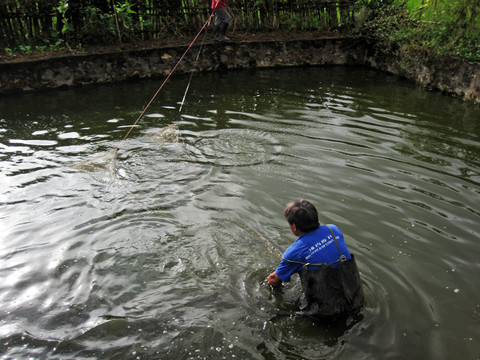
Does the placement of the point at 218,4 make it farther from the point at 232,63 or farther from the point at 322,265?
the point at 322,265

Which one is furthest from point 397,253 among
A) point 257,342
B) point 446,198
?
point 257,342

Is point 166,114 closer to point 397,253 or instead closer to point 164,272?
point 164,272

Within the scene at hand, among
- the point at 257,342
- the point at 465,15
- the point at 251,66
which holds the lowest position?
the point at 257,342

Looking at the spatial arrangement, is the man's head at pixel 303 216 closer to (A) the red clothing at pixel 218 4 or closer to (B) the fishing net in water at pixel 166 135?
(B) the fishing net in water at pixel 166 135

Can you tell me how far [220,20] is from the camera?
12.9m

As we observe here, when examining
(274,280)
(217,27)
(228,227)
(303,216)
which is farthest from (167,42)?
(303,216)

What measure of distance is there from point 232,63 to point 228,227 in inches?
388

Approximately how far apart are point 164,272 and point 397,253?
2.66m

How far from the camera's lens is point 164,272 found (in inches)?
165

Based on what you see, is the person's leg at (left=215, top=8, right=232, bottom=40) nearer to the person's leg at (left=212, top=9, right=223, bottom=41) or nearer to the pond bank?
the person's leg at (left=212, top=9, right=223, bottom=41)

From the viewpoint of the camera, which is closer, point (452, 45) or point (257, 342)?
point (257, 342)

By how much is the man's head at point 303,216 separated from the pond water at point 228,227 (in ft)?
2.98

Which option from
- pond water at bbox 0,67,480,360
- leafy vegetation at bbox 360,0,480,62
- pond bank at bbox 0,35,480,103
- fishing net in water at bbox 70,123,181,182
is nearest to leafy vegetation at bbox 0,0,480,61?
leafy vegetation at bbox 360,0,480,62

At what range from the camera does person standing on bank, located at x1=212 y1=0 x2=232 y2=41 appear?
41.1 feet
